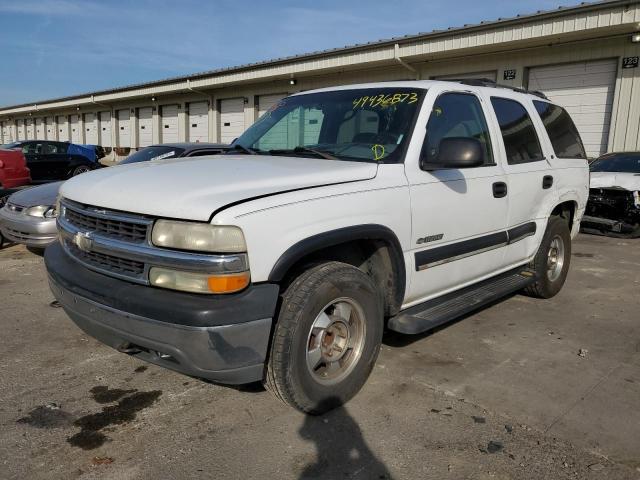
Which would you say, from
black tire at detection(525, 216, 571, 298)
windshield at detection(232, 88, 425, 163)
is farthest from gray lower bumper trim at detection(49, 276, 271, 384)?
black tire at detection(525, 216, 571, 298)

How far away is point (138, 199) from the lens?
269cm

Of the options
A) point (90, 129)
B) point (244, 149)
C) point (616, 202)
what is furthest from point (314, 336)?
point (90, 129)

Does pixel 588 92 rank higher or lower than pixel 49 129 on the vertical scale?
higher

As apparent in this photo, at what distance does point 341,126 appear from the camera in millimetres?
3814

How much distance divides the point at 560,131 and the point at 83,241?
449 centimetres

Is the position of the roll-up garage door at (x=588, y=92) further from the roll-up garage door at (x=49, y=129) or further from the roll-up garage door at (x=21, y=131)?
the roll-up garage door at (x=21, y=131)

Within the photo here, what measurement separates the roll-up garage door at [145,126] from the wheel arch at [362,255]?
26.8 m

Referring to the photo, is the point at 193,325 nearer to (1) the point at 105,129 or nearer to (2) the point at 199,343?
(2) the point at 199,343

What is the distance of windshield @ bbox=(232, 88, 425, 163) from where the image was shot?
3445mm

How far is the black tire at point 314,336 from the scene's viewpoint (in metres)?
2.66

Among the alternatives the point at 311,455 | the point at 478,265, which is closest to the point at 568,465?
the point at 311,455

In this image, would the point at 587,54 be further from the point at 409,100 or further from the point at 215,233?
the point at 215,233

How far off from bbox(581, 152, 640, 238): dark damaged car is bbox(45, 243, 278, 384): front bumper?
27.8 ft

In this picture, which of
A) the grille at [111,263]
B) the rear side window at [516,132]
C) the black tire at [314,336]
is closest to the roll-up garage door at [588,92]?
the rear side window at [516,132]
